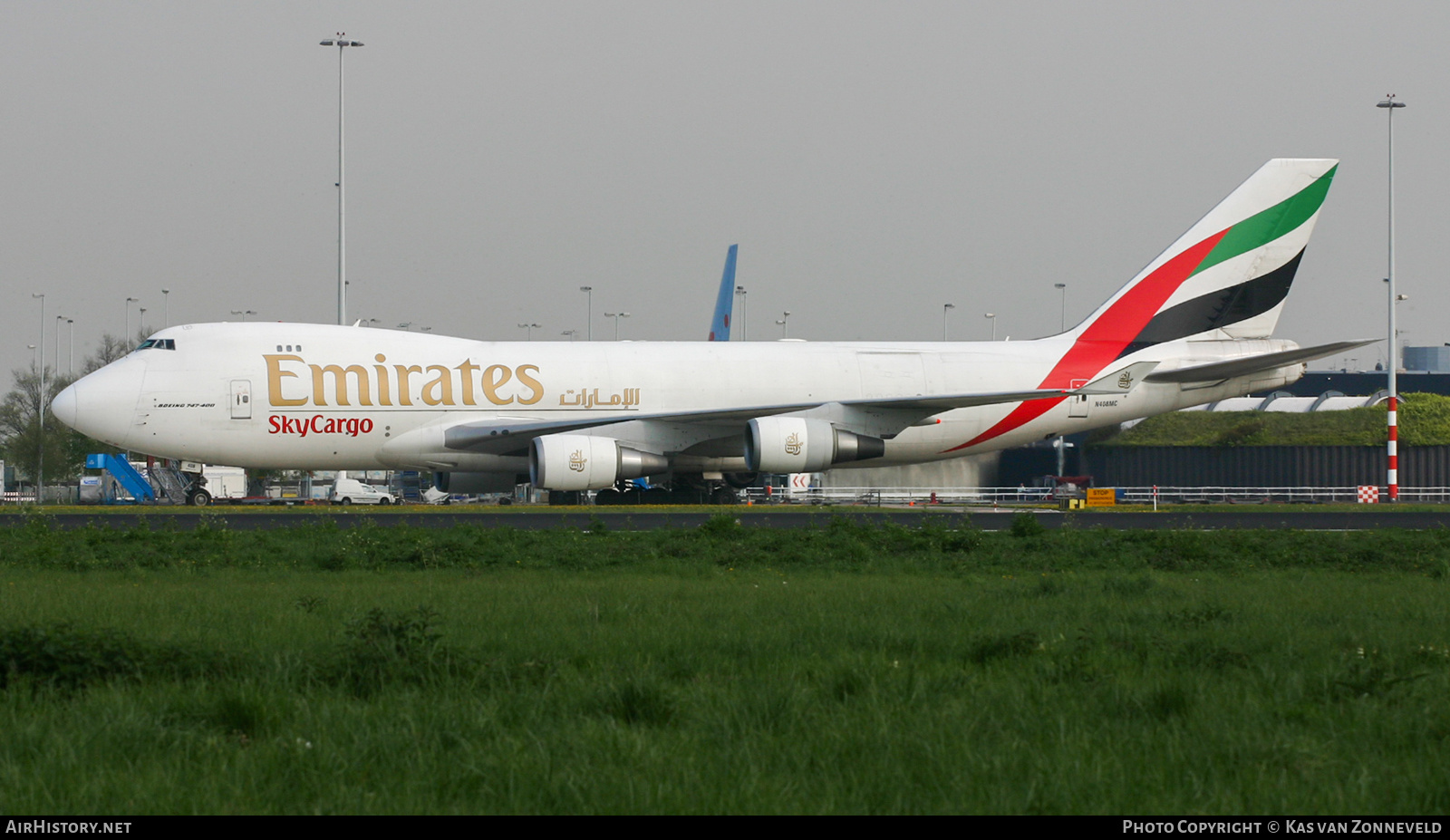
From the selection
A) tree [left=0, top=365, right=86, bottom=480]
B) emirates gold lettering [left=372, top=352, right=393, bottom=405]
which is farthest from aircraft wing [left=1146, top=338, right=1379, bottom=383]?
tree [left=0, top=365, right=86, bottom=480]

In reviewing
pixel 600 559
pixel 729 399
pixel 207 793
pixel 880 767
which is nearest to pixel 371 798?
pixel 207 793

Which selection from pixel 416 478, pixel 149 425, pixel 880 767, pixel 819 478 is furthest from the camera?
pixel 416 478

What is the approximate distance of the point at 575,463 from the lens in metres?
24.4

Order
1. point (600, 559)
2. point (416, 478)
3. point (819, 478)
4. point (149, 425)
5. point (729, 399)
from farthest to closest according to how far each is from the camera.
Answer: point (416, 478) < point (819, 478) < point (729, 399) < point (149, 425) < point (600, 559)

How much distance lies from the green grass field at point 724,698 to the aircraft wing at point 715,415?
14442mm

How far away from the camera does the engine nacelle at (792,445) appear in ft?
82.6

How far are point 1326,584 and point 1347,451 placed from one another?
127ft

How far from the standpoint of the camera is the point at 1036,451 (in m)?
54.2

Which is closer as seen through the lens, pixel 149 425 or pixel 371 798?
pixel 371 798

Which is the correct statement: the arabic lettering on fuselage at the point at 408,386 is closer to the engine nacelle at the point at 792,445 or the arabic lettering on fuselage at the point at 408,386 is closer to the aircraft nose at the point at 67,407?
the engine nacelle at the point at 792,445

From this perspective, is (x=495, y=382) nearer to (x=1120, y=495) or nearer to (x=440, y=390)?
(x=440, y=390)

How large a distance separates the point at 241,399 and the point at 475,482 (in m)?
5.05

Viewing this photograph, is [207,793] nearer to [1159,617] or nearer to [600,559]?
[1159,617]

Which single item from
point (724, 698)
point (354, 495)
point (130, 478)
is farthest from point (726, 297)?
point (724, 698)
